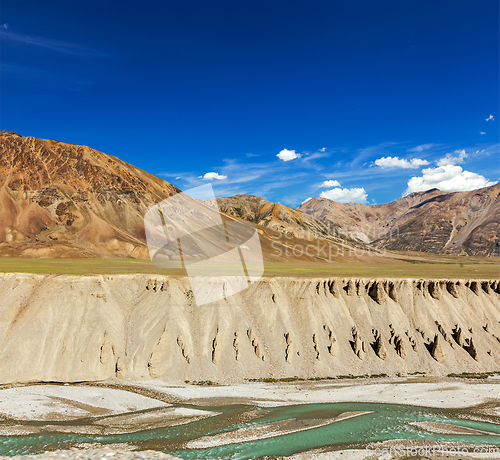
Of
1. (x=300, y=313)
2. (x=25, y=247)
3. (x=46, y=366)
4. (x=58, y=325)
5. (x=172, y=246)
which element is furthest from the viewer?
(x=172, y=246)

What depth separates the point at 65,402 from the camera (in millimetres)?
33688

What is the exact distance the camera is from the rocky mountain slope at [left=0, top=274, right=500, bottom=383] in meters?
42.2

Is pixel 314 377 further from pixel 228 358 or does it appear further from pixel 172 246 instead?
pixel 172 246

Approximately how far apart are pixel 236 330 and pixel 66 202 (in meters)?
123

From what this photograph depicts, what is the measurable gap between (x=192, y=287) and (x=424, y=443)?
35.9m

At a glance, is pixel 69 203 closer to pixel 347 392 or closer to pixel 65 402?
pixel 65 402

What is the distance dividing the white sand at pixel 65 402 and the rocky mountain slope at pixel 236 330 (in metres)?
3.56

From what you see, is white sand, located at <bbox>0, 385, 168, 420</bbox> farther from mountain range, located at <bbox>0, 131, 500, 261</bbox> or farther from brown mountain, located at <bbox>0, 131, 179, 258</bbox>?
brown mountain, located at <bbox>0, 131, 179, 258</bbox>

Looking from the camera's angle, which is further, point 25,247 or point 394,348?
point 25,247

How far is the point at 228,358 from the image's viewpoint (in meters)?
45.4

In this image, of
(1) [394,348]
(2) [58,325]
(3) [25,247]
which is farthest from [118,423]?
(3) [25,247]

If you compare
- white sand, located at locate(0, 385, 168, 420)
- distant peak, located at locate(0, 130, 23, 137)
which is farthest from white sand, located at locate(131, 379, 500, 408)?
distant peak, located at locate(0, 130, 23, 137)

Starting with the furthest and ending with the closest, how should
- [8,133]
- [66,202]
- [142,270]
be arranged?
[8,133], [66,202], [142,270]

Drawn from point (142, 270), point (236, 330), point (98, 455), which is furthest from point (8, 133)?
point (98, 455)
